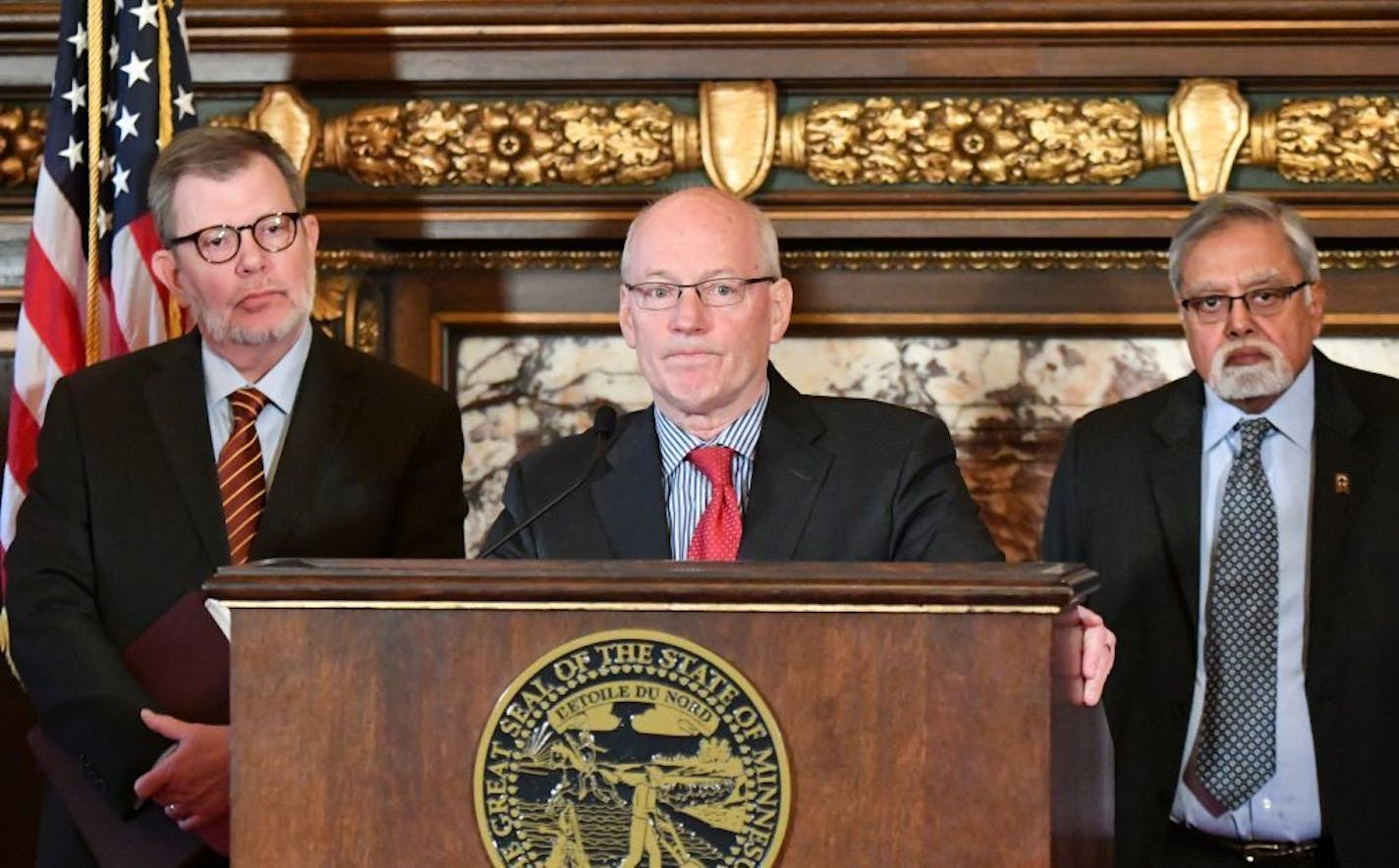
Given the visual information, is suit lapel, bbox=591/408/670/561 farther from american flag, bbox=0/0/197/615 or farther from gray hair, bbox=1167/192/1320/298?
american flag, bbox=0/0/197/615

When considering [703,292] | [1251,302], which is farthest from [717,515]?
[1251,302]

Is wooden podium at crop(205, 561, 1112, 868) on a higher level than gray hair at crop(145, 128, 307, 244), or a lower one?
lower

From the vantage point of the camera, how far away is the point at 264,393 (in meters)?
3.34

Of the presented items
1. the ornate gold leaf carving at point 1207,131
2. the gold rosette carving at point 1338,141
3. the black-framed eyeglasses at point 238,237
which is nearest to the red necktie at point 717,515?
the black-framed eyeglasses at point 238,237

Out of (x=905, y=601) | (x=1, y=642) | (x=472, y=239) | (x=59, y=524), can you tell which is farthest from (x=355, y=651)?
(x=472, y=239)

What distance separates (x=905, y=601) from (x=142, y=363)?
5.64 feet

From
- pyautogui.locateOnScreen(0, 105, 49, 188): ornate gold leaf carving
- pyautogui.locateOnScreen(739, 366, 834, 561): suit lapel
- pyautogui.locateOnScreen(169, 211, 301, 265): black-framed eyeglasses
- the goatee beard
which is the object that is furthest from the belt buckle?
pyautogui.locateOnScreen(0, 105, 49, 188): ornate gold leaf carving

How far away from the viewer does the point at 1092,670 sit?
2.41 meters

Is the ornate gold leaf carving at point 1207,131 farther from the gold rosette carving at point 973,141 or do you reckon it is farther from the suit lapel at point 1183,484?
the suit lapel at point 1183,484

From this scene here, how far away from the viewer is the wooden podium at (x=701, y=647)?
81.2 inches

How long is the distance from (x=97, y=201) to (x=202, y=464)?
1.10 m

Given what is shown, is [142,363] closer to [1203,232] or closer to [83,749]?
[83,749]

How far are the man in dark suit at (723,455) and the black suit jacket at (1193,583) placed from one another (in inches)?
30.6

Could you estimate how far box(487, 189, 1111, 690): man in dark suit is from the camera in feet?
9.26
